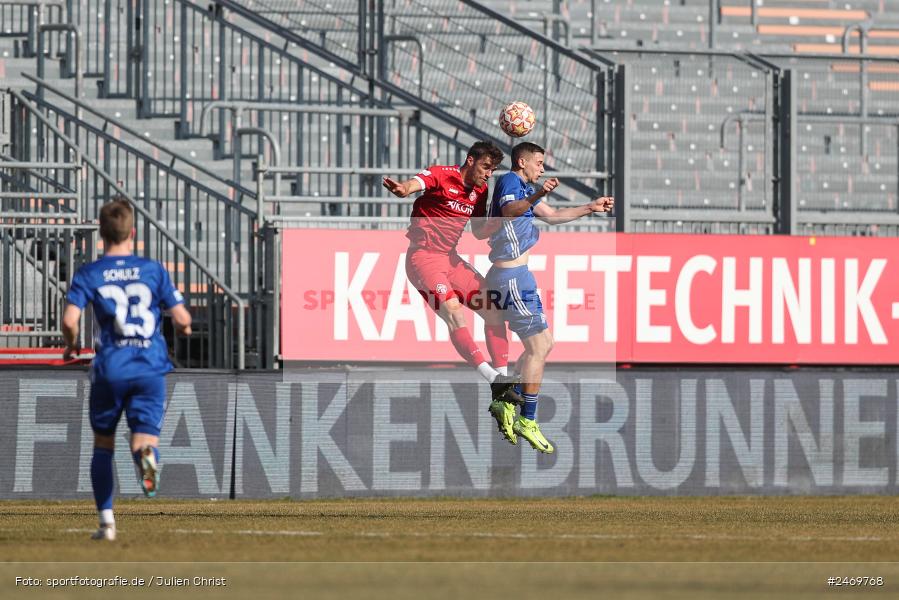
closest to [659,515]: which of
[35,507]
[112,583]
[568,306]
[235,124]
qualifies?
[568,306]

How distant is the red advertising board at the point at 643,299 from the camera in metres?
16.8

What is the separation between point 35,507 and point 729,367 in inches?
295

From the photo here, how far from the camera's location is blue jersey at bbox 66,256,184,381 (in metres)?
9.31

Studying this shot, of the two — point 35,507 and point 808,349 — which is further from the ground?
point 808,349

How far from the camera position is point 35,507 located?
14.8 metres

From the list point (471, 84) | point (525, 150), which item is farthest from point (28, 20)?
point (525, 150)

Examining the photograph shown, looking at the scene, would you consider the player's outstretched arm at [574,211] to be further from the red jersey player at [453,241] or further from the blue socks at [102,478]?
the blue socks at [102,478]

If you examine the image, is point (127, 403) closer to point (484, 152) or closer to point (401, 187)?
point (401, 187)

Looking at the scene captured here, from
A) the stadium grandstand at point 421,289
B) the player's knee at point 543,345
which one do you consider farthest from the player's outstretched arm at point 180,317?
the player's knee at point 543,345

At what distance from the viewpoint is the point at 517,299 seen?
42.5ft

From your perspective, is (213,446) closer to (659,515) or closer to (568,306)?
(568,306)

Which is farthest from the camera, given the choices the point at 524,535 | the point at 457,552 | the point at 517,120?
the point at 517,120

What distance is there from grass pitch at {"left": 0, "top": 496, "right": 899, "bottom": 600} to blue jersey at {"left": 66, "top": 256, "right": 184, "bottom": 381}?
40.2 inches

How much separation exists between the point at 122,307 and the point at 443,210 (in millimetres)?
4036
